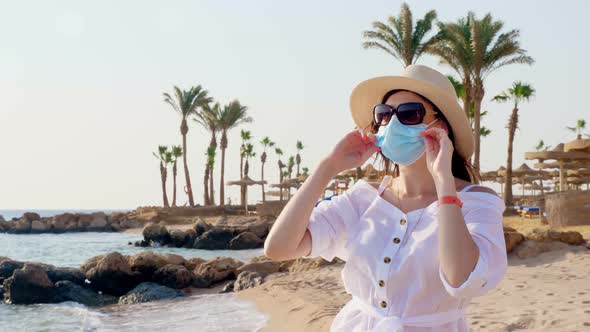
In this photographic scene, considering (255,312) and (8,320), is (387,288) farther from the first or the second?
(8,320)

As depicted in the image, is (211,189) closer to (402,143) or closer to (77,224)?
(77,224)

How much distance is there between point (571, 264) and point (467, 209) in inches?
367

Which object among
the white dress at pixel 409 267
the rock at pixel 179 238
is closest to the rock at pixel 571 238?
the white dress at pixel 409 267

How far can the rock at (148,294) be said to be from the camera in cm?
1274

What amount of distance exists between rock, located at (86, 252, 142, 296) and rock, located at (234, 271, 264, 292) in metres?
2.21

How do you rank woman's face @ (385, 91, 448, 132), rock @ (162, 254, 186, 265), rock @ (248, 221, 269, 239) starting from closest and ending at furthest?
1. woman's face @ (385, 91, 448, 132)
2. rock @ (162, 254, 186, 265)
3. rock @ (248, 221, 269, 239)

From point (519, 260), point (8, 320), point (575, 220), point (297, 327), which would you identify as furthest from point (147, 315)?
point (575, 220)

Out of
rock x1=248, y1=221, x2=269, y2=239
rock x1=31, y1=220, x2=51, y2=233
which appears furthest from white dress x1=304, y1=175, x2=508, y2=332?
rock x1=31, y1=220, x2=51, y2=233

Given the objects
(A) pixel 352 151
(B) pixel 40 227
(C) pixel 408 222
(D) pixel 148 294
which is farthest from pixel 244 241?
(B) pixel 40 227

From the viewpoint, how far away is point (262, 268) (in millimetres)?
14109

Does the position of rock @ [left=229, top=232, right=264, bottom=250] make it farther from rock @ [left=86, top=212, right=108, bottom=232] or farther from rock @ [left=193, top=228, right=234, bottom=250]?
rock @ [left=86, top=212, right=108, bottom=232]

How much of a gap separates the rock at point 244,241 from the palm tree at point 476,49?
33.4 feet

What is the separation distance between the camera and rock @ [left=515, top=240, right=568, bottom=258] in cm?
→ 1145

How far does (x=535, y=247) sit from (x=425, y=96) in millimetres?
10169
